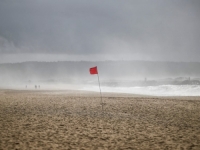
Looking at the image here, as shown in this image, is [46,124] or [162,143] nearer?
[162,143]

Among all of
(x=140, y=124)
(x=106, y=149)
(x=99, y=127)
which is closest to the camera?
(x=106, y=149)

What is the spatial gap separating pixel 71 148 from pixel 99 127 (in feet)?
11.3

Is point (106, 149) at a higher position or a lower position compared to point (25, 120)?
lower

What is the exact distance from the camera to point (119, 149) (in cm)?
738

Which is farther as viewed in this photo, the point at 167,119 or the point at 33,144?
the point at 167,119

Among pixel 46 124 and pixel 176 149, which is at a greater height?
pixel 46 124

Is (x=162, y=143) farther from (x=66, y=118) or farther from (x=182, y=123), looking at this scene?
(x=66, y=118)

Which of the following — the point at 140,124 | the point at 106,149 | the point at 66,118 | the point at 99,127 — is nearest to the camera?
A: the point at 106,149

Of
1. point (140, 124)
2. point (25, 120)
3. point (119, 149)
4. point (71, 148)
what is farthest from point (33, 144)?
point (140, 124)

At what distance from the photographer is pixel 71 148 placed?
24.3 ft

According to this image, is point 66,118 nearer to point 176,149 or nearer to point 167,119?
point 167,119

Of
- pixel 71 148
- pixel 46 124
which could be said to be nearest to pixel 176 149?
pixel 71 148

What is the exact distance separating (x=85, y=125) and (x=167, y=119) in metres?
5.42

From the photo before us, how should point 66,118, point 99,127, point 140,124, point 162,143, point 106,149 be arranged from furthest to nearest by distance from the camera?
point 66,118
point 140,124
point 99,127
point 162,143
point 106,149
